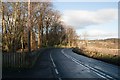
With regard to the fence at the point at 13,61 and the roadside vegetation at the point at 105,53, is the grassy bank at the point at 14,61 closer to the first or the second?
the fence at the point at 13,61

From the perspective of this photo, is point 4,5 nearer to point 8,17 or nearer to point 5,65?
point 8,17

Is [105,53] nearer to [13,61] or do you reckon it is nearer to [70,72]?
[13,61]

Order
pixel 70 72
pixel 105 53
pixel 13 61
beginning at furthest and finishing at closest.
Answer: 1. pixel 105 53
2. pixel 13 61
3. pixel 70 72

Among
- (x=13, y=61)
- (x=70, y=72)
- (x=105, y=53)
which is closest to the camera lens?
(x=70, y=72)

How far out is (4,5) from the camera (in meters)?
39.1

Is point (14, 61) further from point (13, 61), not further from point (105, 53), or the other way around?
point (105, 53)

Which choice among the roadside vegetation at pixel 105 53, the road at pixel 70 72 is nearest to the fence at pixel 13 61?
the road at pixel 70 72

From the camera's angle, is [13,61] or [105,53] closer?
[13,61]

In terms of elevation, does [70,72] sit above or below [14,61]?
below

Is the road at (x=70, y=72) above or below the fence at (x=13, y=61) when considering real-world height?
below

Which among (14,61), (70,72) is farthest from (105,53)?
(70,72)

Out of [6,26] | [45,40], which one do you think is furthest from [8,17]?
[45,40]

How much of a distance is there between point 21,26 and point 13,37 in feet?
6.15

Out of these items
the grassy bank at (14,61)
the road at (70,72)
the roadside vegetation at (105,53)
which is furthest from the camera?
the roadside vegetation at (105,53)
